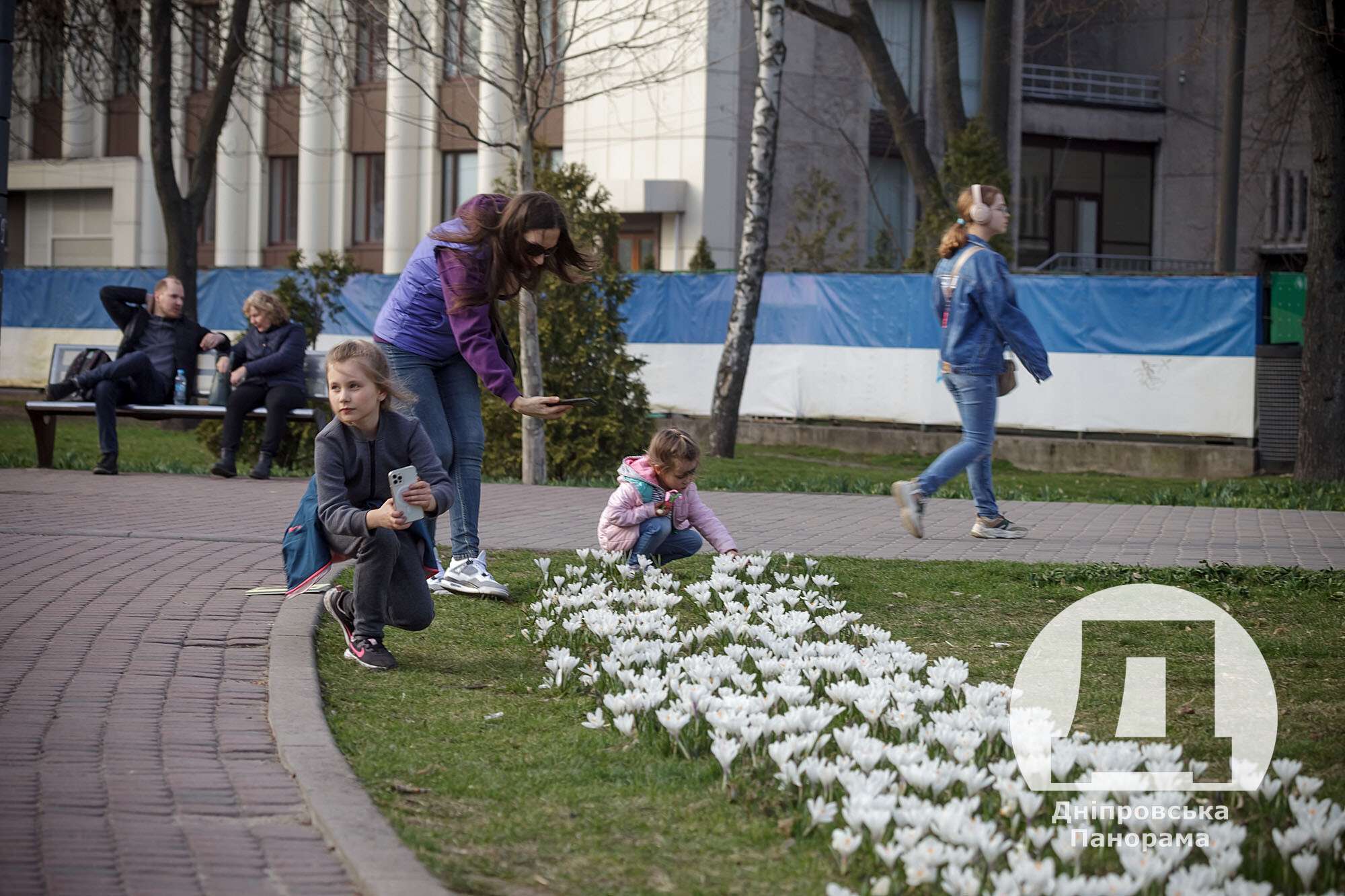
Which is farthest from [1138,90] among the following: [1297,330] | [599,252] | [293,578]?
[293,578]

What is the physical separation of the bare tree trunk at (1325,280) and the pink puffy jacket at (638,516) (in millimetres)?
10495

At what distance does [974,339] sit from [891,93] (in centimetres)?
1659

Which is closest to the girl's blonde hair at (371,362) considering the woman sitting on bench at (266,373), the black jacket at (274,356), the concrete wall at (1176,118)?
the woman sitting on bench at (266,373)

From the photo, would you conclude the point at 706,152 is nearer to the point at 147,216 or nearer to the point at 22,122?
the point at 147,216

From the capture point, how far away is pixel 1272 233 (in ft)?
121

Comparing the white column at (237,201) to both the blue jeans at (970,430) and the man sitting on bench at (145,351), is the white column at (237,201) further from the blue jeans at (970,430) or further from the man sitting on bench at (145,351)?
the blue jeans at (970,430)

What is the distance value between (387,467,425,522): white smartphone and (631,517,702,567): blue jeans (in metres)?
2.39

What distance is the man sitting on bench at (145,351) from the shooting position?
1452cm

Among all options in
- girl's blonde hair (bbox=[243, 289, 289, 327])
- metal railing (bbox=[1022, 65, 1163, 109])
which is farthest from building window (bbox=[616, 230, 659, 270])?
girl's blonde hair (bbox=[243, 289, 289, 327])

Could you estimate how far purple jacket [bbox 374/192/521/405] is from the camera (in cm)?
719

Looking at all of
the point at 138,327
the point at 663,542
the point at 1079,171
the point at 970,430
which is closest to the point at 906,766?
the point at 663,542

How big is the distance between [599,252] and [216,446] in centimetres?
403

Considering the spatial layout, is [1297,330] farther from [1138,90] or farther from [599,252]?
[1138,90]

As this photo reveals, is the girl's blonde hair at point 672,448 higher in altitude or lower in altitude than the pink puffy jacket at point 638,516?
higher
